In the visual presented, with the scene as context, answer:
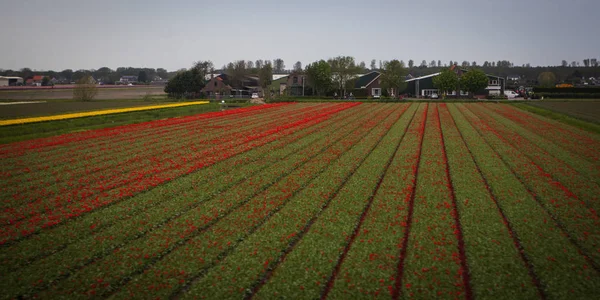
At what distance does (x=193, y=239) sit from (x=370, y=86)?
93844 millimetres

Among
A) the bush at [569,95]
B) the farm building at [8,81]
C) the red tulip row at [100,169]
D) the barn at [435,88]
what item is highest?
the farm building at [8,81]

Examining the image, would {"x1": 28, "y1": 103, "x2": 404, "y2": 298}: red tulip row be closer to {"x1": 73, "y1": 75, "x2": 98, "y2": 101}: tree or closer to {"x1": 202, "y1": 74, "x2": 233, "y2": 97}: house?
{"x1": 73, "y1": 75, "x2": 98, "y2": 101}: tree

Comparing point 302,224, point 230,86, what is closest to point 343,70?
point 230,86

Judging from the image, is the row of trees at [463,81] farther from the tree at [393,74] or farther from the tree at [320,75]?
the tree at [320,75]

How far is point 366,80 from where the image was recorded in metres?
101

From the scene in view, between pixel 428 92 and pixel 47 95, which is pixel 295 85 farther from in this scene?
pixel 47 95

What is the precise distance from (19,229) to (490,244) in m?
12.1

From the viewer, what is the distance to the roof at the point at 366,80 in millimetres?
99506

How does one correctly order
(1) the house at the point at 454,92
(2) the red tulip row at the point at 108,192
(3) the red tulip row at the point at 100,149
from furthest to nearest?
(1) the house at the point at 454,92
(3) the red tulip row at the point at 100,149
(2) the red tulip row at the point at 108,192

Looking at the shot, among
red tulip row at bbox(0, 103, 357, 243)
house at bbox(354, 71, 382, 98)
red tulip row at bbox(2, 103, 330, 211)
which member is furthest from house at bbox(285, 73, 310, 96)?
red tulip row at bbox(0, 103, 357, 243)

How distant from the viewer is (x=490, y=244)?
9.13 metres

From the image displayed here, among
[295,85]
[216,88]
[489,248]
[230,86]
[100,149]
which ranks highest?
[230,86]

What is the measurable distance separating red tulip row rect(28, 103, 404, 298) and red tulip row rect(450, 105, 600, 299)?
21.0 feet

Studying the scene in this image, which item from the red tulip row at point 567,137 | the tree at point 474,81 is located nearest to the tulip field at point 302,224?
the red tulip row at point 567,137
